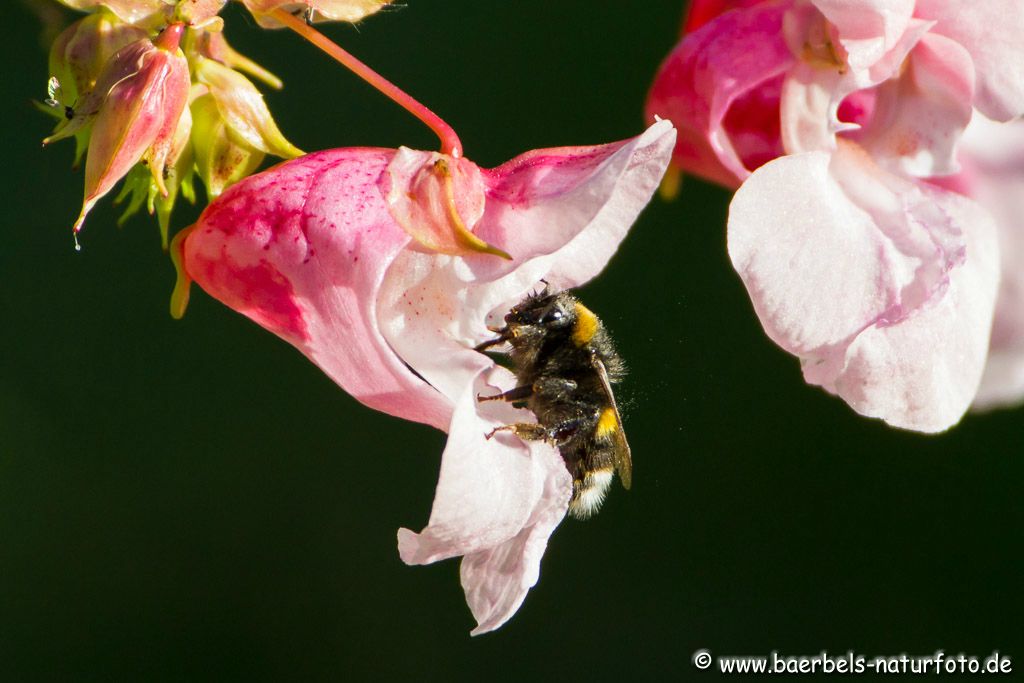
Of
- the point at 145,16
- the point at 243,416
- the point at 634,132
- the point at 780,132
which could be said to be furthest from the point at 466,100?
the point at 145,16

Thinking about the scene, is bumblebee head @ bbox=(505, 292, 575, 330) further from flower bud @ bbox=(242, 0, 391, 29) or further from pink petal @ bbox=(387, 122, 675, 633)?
flower bud @ bbox=(242, 0, 391, 29)

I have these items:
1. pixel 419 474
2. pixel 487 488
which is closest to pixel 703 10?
pixel 487 488

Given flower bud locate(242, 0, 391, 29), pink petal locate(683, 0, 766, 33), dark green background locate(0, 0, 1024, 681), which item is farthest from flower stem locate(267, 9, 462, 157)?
dark green background locate(0, 0, 1024, 681)

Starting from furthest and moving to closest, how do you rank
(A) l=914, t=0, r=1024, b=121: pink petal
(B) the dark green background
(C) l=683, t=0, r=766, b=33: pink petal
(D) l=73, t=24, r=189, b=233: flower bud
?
(B) the dark green background < (C) l=683, t=0, r=766, b=33: pink petal < (A) l=914, t=0, r=1024, b=121: pink petal < (D) l=73, t=24, r=189, b=233: flower bud

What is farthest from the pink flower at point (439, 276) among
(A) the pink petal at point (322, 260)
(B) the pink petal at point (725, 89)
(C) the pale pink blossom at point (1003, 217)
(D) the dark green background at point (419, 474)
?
(D) the dark green background at point (419, 474)

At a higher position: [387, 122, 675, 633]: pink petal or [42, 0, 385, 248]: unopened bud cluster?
[42, 0, 385, 248]: unopened bud cluster

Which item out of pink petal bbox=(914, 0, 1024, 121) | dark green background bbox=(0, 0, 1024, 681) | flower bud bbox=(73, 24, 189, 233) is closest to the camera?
flower bud bbox=(73, 24, 189, 233)

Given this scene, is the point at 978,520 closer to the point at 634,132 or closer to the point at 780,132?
the point at 634,132

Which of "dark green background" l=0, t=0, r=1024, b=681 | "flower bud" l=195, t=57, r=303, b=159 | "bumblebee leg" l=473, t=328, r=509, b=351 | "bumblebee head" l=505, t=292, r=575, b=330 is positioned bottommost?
"dark green background" l=0, t=0, r=1024, b=681
